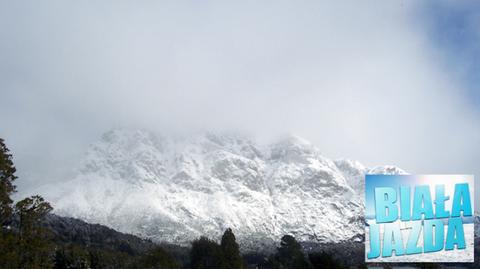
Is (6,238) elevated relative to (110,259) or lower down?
lower down

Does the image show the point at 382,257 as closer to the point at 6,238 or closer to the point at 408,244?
the point at 408,244

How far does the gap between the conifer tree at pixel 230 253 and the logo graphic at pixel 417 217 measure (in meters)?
63.2

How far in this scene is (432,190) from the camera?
42938 millimetres

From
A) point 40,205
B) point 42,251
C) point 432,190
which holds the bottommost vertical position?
point 42,251

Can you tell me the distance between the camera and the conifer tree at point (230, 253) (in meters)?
104

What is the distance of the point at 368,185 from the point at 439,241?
754cm

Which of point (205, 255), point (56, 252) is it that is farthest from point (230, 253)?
point (56, 252)

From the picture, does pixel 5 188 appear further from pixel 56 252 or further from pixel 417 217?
pixel 56 252

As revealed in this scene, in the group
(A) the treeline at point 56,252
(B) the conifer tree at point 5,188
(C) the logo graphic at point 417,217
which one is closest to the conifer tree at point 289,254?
(A) the treeline at point 56,252

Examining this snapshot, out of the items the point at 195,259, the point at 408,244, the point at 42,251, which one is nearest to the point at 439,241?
the point at 408,244

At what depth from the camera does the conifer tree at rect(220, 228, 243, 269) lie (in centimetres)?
10350

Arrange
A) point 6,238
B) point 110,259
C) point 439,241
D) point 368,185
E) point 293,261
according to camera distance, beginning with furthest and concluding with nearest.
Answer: point 110,259
point 293,261
point 368,185
point 439,241
point 6,238

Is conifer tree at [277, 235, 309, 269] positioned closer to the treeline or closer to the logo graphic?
the treeline

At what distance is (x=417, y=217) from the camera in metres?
42.0
